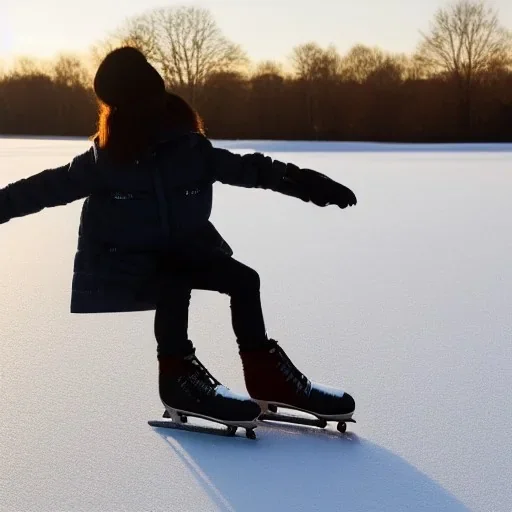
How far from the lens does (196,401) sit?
2.28 metres

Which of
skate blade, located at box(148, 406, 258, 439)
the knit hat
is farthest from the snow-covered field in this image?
the knit hat

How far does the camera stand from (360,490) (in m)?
1.83

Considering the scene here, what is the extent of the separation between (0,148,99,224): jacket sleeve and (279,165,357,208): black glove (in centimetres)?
60

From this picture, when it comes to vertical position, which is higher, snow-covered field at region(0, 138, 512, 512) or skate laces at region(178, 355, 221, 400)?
skate laces at region(178, 355, 221, 400)

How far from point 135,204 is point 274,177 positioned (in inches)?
17.5

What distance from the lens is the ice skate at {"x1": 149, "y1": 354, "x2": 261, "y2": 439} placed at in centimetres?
223

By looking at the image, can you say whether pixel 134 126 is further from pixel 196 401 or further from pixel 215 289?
pixel 196 401

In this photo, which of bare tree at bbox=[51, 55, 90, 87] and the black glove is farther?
bare tree at bbox=[51, 55, 90, 87]

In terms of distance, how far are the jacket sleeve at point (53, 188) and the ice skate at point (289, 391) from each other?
2.38 ft

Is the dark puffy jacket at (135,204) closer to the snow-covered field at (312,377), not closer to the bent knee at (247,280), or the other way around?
the bent knee at (247,280)

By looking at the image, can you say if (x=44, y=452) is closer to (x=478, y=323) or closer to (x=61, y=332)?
(x=61, y=332)

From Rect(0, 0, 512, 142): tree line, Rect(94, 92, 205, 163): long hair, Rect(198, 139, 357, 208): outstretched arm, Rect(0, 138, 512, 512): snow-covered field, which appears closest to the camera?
Rect(0, 138, 512, 512): snow-covered field

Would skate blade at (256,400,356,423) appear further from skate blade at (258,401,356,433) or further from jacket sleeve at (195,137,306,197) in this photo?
jacket sleeve at (195,137,306,197)

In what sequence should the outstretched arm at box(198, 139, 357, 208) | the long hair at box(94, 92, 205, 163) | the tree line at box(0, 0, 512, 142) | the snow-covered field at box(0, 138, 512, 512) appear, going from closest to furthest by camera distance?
the snow-covered field at box(0, 138, 512, 512) → the long hair at box(94, 92, 205, 163) → the outstretched arm at box(198, 139, 357, 208) → the tree line at box(0, 0, 512, 142)
